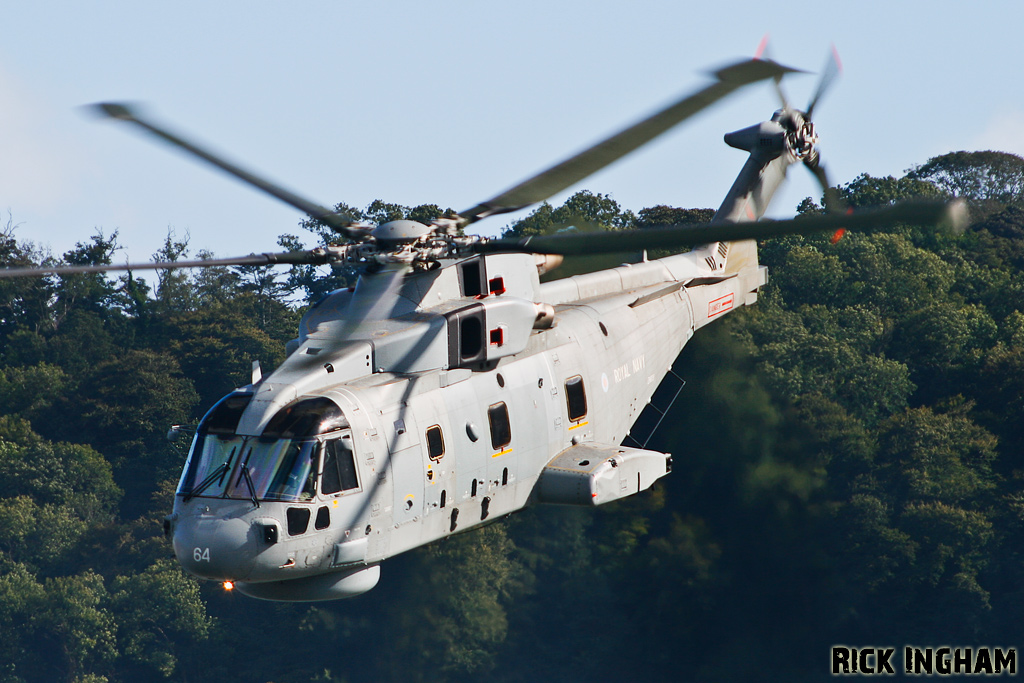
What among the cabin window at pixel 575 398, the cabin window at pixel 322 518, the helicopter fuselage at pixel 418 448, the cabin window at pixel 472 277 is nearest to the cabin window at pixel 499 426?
the helicopter fuselage at pixel 418 448

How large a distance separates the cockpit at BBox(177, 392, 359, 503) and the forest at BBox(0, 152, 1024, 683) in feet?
24.6

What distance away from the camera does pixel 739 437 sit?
116 ft

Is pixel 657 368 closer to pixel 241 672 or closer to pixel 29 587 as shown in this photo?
pixel 241 672

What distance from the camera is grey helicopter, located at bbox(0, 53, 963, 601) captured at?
1504 cm

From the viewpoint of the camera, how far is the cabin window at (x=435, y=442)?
1661 centimetres

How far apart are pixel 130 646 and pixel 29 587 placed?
6.24 metres

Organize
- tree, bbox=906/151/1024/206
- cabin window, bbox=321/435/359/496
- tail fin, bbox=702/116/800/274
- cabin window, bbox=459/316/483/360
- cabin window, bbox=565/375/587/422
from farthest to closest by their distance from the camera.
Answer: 1. tree, bbox=906/151/1024/206
2. tail fin, bbox=702/116/800/274
3. cabin window, bbox=565/375/587/422
4. cabin window, bbox=459/316/483/360
5. cabin window, bbox=321/435/359/496

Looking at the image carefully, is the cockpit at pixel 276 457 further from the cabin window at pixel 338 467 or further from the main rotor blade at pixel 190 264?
the main rotor blade at pixel 190 264

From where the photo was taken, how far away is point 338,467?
1546 cm

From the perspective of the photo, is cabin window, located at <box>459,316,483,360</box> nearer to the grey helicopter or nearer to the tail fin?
the grey helicopter

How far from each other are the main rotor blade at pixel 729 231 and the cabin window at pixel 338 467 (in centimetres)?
378

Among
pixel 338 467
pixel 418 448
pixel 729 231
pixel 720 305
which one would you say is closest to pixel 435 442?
pixel 418 448

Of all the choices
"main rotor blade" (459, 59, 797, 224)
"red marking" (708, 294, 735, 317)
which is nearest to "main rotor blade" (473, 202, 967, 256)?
"main rotor blade" (459, 59, 797, 224)

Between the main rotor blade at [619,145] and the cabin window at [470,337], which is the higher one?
the main rotor blade at [619,145]
